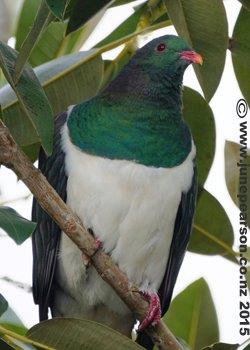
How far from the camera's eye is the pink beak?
7.71 ft

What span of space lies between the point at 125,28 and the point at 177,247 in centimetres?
71

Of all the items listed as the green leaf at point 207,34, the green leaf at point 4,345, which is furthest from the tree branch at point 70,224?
the green leaf at point 207,34

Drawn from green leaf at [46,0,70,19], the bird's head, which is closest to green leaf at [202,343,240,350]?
green leaf at [46,0,70,19]

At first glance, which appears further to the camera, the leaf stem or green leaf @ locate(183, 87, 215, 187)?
green leaf @ locate(183, 87, 215, 187)

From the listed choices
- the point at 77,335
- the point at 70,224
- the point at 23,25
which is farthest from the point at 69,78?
the point at 77,335

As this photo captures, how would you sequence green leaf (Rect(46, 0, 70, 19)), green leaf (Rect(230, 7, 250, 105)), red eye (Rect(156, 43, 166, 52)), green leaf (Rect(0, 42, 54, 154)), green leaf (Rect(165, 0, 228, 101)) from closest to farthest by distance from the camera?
green leaf (Rect(46, 0, 70, 19))
green leaf (Rect(0, 42, 54, 154))
green leaf (Rect(165, 0, 228, 101))
green leaf (Rect(230, 7, 250, 105))
red eye (Rect(156, 43, 166, 52))

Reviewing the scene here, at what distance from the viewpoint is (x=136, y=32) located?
254cm

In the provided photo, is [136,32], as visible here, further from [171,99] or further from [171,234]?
[171,234]

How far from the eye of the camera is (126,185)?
2.62 meters

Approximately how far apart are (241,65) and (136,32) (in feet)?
1.02

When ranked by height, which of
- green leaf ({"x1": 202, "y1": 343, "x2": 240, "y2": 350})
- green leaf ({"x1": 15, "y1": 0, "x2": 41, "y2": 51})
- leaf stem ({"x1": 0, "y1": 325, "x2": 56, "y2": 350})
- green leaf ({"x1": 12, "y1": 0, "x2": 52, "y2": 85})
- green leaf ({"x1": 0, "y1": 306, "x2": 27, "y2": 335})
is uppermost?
green leaf ({"x1": 15, "y1": 0, "x2": 41, "y2": 51})

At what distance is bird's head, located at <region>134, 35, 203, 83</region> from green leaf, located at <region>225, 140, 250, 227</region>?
0.31 m

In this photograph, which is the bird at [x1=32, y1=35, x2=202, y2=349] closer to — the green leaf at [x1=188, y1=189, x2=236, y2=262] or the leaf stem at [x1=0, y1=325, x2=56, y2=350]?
the green leaf at [x1=188, y1=189, x2=236, y2=262]

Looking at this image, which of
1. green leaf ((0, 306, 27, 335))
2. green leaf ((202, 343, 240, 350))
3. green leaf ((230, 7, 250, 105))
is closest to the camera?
green leaf ((202, 343, 240, 350))
